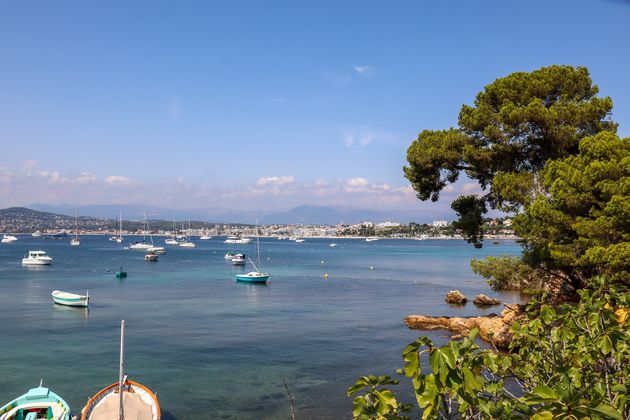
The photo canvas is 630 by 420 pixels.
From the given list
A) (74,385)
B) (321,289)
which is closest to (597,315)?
(74,385)

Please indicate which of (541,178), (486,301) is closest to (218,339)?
(541,178)

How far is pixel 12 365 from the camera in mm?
25422

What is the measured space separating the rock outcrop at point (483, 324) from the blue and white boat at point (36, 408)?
64.0 feet

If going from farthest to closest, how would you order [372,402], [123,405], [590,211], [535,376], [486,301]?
[486,301] → [590,211] → [123,405] → [535,376] → [372,402]

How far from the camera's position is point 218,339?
31.9m

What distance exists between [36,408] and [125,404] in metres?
3.12

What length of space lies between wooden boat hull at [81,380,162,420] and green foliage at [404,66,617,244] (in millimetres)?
18539

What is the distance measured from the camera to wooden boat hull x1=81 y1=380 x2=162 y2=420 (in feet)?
53.1

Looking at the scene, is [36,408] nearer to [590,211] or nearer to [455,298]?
[590,211]

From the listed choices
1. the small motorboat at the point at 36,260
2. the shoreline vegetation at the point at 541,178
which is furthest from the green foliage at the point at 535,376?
the small motorboat at the point at 36,260

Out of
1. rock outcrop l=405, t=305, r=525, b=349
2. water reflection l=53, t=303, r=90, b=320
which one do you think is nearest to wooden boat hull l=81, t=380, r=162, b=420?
rock outcrop l=405, t=305, r=525, b=349

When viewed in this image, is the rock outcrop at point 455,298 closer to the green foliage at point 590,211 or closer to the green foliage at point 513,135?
the green foliage at point 513,135

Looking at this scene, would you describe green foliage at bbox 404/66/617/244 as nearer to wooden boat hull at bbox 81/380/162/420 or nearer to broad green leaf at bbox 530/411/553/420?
wooden boat hull at bbox 81/380/162/420

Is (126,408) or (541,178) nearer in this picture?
(126,408)
